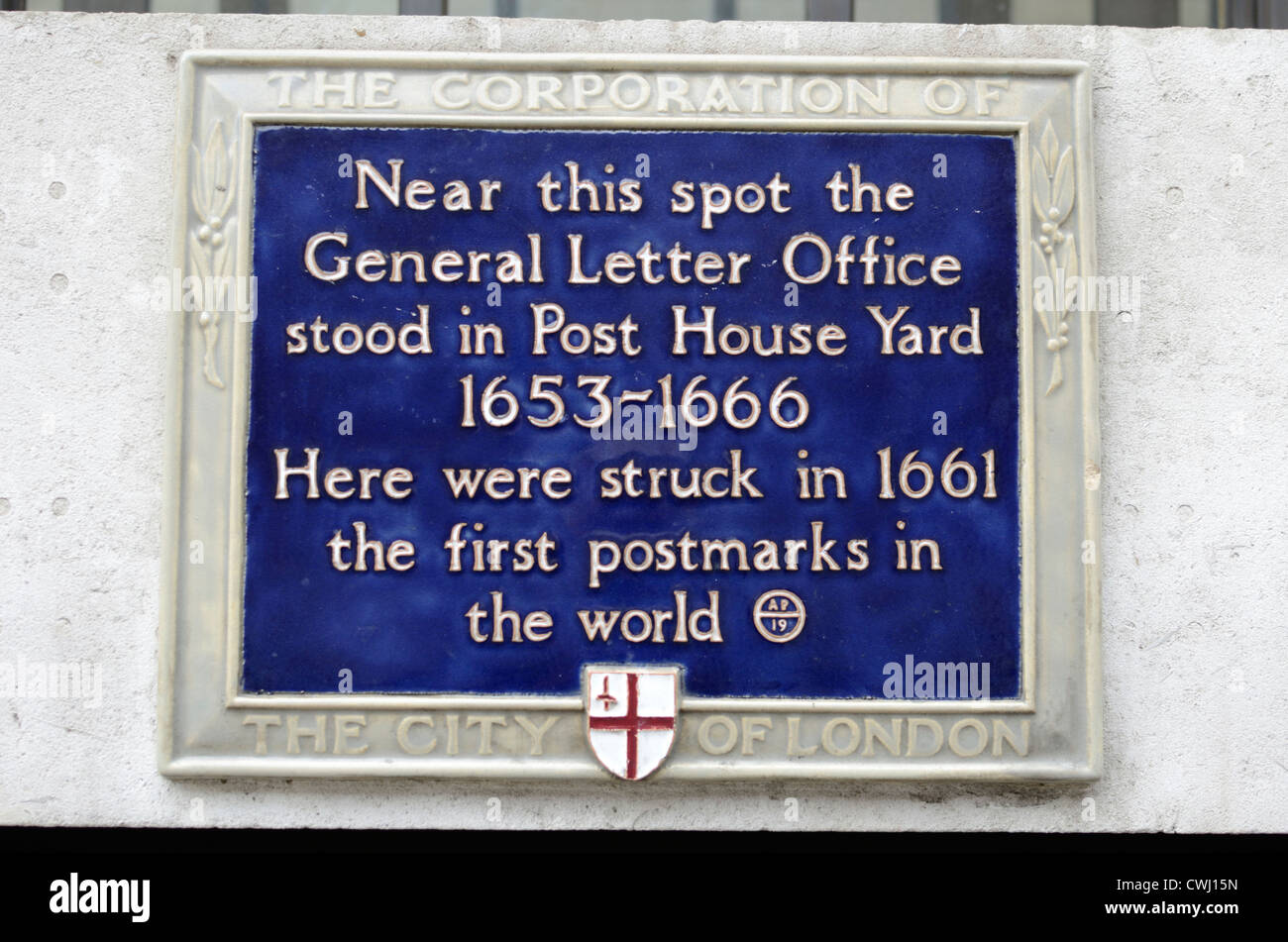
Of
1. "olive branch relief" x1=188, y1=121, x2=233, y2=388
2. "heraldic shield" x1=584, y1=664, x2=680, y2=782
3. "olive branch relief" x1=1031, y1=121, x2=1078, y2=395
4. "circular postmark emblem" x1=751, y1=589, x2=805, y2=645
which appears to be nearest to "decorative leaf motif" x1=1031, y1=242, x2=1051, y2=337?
"olive branch relief" x1=1031, y1=121, x2=1078, y2=395

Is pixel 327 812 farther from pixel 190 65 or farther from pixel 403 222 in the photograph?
pixel 190 65

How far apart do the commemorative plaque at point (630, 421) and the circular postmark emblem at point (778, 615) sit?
0.01 metres

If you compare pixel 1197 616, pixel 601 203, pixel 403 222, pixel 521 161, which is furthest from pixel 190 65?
pixel 1197 616

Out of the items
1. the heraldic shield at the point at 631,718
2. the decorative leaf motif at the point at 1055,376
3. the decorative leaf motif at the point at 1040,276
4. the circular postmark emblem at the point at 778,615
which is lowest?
the heraldic shield at the point at 631,718

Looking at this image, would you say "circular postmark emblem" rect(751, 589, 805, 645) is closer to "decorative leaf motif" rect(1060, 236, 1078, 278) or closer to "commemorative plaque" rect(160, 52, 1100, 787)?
"commemorative plaque" rect(160, 52, 1100, 787)

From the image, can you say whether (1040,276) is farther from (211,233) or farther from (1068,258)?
(211,233)

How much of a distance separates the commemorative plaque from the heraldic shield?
0.01 meters

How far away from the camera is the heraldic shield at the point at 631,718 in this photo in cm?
352

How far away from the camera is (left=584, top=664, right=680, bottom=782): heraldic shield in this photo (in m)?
3.52

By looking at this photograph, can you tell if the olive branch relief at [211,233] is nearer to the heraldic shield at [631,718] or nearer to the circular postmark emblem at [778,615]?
the heraldic shield at [631,718]

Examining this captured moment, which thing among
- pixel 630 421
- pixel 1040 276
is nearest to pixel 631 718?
pixel 630 421

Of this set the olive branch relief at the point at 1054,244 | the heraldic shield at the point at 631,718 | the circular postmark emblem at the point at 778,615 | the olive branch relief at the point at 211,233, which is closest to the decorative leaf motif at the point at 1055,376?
the olive branch relief at the point at 1054,244

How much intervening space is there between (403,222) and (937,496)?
1.97m
